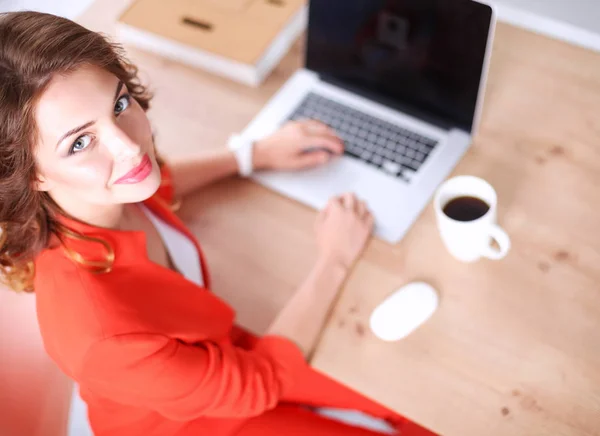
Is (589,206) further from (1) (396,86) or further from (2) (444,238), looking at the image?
(1) (396,86)

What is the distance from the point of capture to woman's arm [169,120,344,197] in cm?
116

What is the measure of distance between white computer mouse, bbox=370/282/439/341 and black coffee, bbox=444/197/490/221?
0.11m

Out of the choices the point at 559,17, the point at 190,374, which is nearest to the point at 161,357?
the point at 190,374

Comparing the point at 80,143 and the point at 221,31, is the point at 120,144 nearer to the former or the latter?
the point at 80,143

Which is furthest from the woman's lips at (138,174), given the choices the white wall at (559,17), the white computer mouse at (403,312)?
the white wall at (559,17)

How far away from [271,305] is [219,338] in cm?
10

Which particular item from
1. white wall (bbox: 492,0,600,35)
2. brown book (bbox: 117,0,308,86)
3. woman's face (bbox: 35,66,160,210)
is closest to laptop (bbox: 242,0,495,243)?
brown book (bbox: 117,0,308,86)

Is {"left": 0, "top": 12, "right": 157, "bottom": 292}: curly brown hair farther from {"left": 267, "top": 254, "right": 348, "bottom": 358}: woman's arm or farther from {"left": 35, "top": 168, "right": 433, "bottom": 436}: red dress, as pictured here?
{"left": 267, "top": 254, "right": 348, "bottom": 358}: woman's arm

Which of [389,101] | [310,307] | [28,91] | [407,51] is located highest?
[28,91]

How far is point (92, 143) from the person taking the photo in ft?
2.78

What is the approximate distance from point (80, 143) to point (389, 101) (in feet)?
1.91

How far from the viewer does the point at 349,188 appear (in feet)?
3.76

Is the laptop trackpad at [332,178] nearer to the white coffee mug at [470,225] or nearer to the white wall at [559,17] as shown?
the white coffee mug at [470,225]

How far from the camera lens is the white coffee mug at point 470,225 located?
929 millimetres
